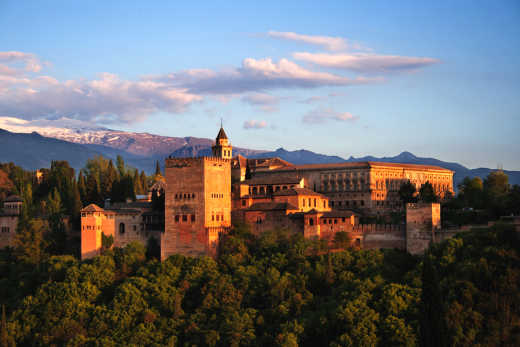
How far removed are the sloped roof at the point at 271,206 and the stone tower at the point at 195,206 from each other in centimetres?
244

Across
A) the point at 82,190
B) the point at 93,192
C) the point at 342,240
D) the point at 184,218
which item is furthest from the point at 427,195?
the point at 82,190

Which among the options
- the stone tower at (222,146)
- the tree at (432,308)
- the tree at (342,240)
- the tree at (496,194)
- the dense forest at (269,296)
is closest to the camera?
the tree at (432,308)

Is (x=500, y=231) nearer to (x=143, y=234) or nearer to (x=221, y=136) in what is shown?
(x=143, y=234)

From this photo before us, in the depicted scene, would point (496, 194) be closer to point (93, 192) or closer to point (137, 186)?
point (93, 192)

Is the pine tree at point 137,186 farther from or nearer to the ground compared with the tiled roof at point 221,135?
nearer to the ground

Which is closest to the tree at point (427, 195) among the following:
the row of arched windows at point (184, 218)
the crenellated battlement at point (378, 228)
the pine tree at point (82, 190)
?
the crenellated battlement at point (378, 228)

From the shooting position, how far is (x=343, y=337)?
49562mm

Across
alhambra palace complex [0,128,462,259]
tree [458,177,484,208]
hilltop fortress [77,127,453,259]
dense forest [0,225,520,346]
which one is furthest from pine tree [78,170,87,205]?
tree [458,177,484,208]

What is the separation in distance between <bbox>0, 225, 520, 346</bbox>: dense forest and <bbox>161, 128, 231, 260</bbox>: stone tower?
1.35 meters

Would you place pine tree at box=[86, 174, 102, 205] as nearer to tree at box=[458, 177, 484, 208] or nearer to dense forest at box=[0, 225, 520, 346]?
dense forest at box=[0, 225, 520, 346]

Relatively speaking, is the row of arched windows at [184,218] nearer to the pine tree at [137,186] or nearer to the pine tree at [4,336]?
the pine tree at [4,336]

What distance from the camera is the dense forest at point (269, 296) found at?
5009 cm

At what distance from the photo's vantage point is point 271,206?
216 ft

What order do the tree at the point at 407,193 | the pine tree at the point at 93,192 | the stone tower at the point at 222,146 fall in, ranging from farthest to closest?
the stone tower at the point at 222,146 → the pine tree at the point at 93,192 → the tree at the point at 407,193
